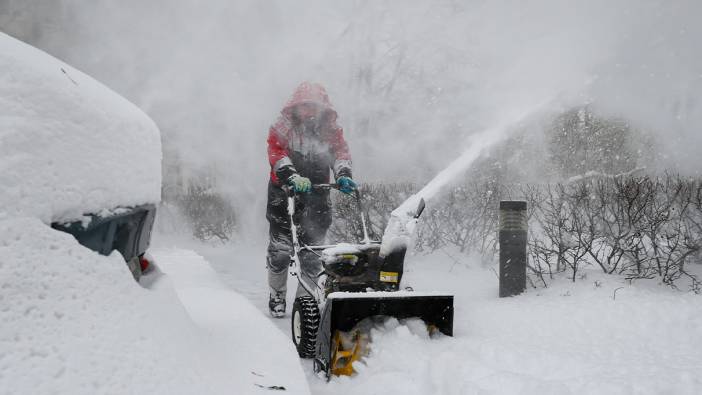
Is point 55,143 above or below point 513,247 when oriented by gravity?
above

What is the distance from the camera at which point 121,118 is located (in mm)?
1543

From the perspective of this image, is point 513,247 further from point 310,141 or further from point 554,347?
point 310,141

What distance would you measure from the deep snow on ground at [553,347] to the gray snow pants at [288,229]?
1.55 feet

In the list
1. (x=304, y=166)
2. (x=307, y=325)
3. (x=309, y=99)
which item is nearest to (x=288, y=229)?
(x=304, y=166)

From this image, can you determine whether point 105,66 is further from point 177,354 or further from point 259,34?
point 177,354

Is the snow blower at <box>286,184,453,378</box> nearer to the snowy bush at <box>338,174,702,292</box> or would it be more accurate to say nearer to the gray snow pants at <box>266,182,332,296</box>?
the gray snow pants at <box>266,182,332,296</box>

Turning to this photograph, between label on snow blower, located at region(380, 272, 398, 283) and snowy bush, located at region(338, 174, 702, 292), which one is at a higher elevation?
snowy bush, located at region(338, 174, 702, 292)

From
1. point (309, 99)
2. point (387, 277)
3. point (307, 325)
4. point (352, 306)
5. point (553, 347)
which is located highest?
point (309, 99)

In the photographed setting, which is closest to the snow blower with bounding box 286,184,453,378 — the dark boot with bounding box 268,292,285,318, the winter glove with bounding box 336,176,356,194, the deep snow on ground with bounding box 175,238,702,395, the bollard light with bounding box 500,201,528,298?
the deep snow on ground with bounding box 175,238,702,395

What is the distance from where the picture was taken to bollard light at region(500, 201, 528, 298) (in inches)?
187

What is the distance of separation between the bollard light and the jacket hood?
1936 mm

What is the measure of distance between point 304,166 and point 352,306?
2.13 metres

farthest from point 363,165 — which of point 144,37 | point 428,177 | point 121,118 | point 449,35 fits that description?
point 121,118

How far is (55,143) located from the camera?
3.90 feet
